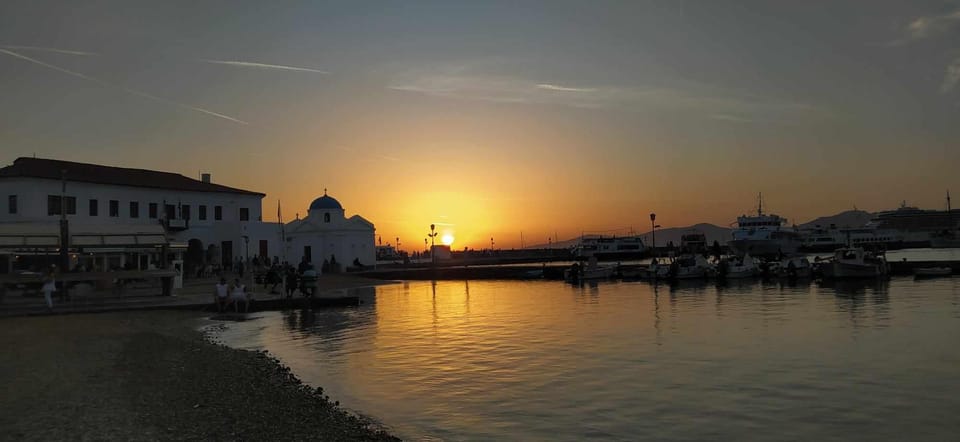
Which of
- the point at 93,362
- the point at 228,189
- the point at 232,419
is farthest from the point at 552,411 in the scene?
the point at 228,189

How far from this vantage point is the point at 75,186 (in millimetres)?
51719

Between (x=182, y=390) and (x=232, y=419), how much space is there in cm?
288

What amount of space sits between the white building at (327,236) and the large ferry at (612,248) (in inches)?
2536

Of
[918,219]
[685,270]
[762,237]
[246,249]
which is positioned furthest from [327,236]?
[918,219]

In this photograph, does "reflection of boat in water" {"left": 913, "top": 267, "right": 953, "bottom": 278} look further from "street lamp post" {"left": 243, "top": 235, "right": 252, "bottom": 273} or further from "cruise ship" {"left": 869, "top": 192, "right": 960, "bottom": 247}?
"cruise ship" {"left": 869, "top": 192, "right": 960, "bottom": 247}

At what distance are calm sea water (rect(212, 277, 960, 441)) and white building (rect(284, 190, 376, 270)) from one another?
1323 inches

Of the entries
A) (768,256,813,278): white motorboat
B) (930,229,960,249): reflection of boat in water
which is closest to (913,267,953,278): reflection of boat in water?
(768,256,813,278): white motorboat

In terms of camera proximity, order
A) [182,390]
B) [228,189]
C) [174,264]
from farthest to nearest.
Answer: [228,189] < [174,264] < [182,390]

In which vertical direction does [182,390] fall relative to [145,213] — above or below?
below

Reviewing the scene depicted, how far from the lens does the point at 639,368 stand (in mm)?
19297

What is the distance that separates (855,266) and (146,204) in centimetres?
5776

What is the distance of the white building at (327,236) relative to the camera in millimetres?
70625

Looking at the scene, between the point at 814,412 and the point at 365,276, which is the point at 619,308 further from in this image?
the point at 365,276

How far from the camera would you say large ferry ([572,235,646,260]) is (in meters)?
131
